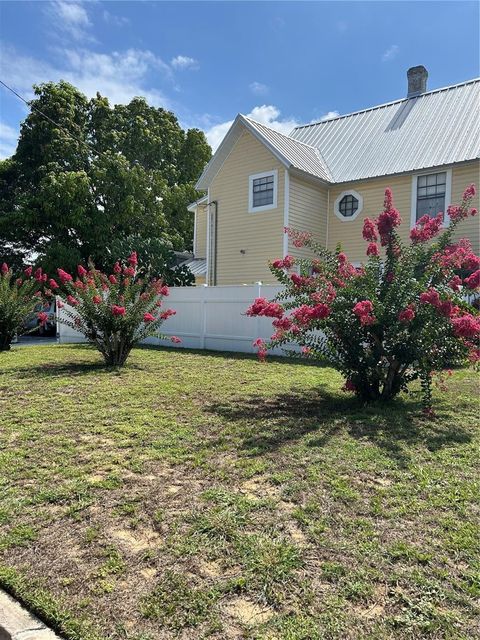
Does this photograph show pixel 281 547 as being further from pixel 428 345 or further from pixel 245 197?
pixel 245 197

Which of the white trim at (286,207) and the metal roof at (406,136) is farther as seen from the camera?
the white trim at (286,207)

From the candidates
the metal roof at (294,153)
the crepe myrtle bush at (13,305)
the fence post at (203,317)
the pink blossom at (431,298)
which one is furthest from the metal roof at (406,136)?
the crepe myrtle bush at (13,305)

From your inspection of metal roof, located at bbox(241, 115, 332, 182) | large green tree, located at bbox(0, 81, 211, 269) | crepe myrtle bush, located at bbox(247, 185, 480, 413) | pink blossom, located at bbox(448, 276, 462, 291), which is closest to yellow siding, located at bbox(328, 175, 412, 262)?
metal roof, located at bbox(241, 115, 332, 182)

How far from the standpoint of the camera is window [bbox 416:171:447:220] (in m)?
12.3

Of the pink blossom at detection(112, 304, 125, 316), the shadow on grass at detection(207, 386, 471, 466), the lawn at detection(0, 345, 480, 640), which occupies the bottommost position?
the lawn at detection(0, 345, 480, 640)

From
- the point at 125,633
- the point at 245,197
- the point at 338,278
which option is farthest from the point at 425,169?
the point at 125,633

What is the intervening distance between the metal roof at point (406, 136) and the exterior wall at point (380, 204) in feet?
0.93

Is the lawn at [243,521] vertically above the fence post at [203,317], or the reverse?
the fence post at [203,317]

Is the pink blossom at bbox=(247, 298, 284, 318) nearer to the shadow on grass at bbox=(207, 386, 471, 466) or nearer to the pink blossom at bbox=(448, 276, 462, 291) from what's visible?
the shadow on grass at bbox=(207, 386, 471, 466)

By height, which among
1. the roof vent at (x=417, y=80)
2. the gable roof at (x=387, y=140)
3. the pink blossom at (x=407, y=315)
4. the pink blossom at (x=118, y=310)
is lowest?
the pink blossom at (x=407, y=315)

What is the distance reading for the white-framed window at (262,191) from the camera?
13.8 m

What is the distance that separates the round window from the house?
3 centimetres

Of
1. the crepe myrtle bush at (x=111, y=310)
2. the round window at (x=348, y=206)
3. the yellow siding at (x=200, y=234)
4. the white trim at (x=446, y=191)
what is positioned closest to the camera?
the crepe myrtle bush at (x=111, y=310)

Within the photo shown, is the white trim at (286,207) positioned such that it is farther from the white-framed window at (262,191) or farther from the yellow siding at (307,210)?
the white-framed window at (262,191)
